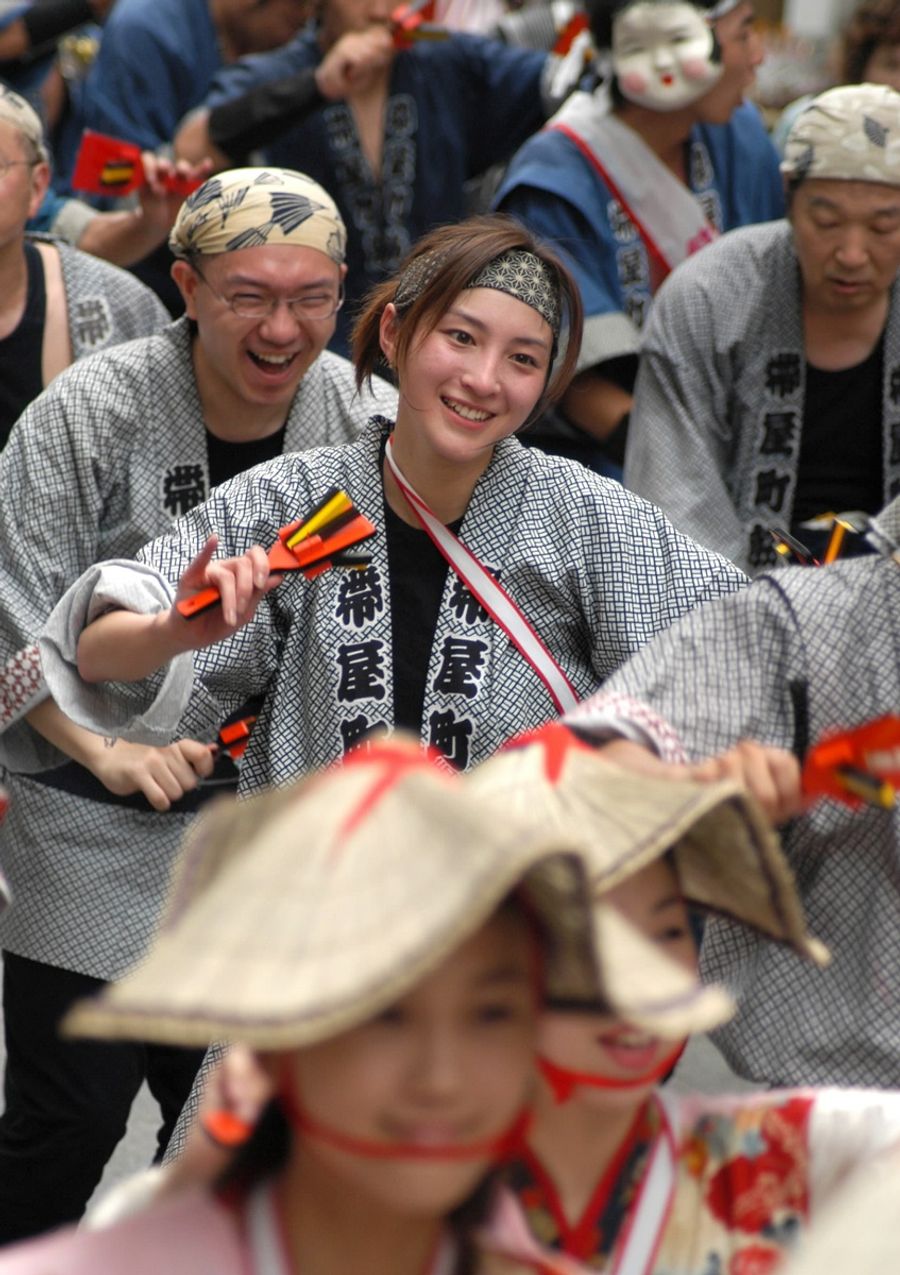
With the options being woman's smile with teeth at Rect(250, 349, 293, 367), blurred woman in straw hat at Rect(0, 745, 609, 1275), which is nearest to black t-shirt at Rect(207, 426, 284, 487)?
woman's smile with teeth at Rect(250, 349, 293, 367)

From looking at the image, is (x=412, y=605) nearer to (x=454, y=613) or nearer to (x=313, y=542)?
(x=454, y=613)

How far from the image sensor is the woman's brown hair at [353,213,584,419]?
102 inches

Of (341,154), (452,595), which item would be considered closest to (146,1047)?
(452,595)

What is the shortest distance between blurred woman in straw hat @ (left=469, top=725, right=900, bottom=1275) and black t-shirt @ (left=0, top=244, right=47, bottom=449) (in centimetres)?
203

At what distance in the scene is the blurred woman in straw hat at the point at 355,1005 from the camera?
3.96 ft

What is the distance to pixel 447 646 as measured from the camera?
2.57m

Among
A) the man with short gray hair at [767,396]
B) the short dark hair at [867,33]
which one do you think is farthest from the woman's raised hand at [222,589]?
the short dark hair at [867,33]

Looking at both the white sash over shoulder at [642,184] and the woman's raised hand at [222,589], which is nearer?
the woman's raised hand at [222,589]

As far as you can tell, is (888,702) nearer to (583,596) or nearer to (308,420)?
(583,596)

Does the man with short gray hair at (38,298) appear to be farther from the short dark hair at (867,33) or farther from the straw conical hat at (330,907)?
the straw conical hat at (330,907)

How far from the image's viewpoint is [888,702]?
213 centimetres

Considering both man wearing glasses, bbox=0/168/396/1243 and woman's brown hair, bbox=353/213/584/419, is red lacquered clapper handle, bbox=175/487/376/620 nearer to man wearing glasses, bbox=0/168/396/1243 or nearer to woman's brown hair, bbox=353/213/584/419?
woman's brown hair, bbox=353/213/584/419

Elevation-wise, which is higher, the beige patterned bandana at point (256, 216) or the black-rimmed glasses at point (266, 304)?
the beige patterned bandana at point (256, 216)

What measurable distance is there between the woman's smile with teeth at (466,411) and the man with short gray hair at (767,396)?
3.78 ft
